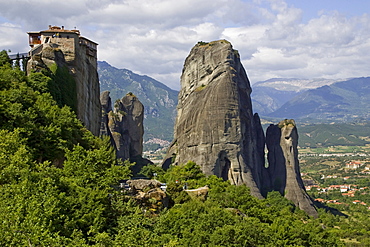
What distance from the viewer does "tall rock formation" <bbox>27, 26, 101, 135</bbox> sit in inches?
1850

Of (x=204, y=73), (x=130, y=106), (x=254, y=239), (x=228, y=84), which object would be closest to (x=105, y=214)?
(x=254, y=239)

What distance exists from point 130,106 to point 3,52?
1886 inches

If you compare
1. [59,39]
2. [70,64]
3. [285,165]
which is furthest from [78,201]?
[285,165]

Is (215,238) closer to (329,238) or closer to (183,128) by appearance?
(329,238)

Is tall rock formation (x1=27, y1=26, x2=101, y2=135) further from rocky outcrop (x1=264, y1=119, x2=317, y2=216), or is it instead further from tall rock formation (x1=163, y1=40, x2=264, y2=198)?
rocky outcrop (x1=264, y1=119, x2=317, y2=216)

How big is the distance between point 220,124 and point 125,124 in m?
23.3

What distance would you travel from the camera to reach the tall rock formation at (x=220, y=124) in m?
78.8

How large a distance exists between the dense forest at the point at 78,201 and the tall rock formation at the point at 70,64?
1216mm

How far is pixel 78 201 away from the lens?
82.8ft

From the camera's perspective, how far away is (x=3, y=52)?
5056 cm

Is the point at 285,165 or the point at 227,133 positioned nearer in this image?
the point at 227,133

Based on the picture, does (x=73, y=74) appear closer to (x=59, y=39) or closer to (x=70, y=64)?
(x=70, y=64)

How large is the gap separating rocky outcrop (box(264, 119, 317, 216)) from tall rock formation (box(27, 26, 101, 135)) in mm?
42035

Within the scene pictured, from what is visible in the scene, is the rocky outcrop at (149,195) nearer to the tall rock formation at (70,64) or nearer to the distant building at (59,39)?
the tall rock formation at (70,64)
